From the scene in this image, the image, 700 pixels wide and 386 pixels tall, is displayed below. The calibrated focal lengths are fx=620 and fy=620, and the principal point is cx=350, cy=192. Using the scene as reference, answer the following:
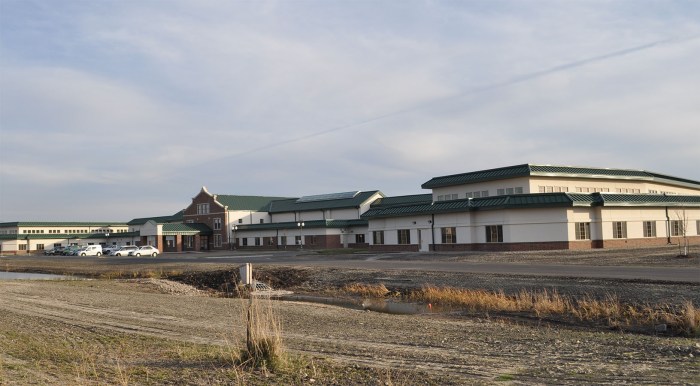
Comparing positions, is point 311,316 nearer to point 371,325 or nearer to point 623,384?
point 371,325

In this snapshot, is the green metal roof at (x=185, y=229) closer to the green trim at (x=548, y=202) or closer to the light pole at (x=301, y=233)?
the light pole at (x=301, y=233)

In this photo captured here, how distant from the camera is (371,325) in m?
16.0

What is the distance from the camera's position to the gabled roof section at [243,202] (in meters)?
98.2

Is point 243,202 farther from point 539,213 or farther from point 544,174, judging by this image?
point 539,213

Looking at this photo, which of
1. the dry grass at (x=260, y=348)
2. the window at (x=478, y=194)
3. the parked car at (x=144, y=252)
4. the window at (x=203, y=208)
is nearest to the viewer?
the dry grass at (x=260, y=348)

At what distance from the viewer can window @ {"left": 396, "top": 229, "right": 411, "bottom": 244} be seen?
62188 millimetres

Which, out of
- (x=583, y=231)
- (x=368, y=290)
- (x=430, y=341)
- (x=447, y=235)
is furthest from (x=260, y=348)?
(x=447, y=235)

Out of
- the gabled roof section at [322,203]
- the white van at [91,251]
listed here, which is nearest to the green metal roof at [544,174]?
the gabled roof section at [322,203]

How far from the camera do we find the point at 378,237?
66250 mm

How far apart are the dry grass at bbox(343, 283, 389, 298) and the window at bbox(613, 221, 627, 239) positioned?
31980mm

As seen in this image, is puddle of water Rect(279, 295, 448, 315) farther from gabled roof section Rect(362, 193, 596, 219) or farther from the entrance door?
the entrance door

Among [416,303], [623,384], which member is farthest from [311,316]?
[623,384]

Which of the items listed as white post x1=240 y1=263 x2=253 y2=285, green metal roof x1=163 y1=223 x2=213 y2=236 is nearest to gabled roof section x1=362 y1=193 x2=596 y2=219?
white post x1=240 y1=263 x2=253 y2=285

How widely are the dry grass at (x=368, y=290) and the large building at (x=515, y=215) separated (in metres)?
25.9
